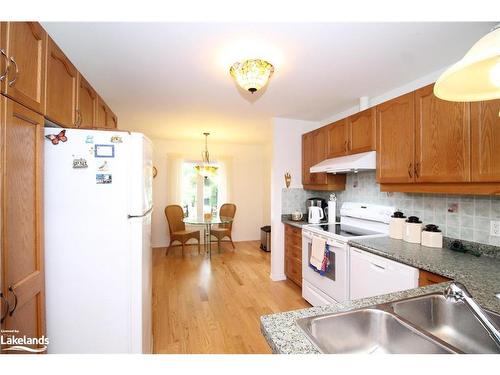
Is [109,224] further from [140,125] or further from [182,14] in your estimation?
[140,125]

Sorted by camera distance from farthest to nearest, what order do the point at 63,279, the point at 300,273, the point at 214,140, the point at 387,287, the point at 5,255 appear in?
the point at 214,140, the point at 300,273, the point at 387,287, the point at 63,279, the point at 5,255

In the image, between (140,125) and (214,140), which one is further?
(214,140)

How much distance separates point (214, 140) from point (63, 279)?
4.18m

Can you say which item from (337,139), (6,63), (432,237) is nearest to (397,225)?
(432,237)

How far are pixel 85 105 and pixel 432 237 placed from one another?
2.94m

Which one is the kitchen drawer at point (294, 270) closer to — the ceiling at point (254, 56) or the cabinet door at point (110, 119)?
the ceiling at point (254, 56)

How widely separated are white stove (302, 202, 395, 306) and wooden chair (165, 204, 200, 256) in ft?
8.52

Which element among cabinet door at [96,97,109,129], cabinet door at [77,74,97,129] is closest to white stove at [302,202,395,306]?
cabinet door at [77,74,97,129]

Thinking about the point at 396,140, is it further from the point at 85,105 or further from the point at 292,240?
the point at 85,105

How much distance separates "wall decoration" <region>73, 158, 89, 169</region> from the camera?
1.27 meters

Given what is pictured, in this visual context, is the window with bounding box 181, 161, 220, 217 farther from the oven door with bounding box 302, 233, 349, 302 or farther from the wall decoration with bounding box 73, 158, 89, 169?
the wall decoration with bounding box 73, 158, 89, 169

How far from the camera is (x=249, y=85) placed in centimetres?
178

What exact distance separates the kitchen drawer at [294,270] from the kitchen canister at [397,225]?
1.17m

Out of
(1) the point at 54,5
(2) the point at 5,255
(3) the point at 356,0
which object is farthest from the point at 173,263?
(3) the point at 356,0
